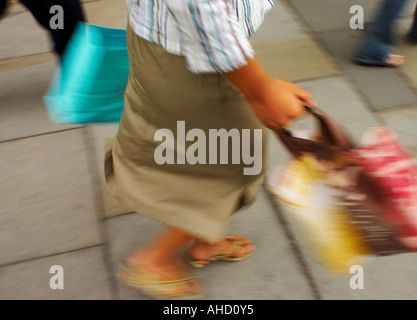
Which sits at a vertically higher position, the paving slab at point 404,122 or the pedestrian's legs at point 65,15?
the pedestrian's legs at point 65,15

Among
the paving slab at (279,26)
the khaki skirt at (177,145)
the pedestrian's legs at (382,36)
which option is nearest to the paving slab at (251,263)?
the khaki skirt at (177,145)

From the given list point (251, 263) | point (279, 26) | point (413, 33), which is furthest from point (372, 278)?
point (279, 26)

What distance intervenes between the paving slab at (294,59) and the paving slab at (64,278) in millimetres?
1576

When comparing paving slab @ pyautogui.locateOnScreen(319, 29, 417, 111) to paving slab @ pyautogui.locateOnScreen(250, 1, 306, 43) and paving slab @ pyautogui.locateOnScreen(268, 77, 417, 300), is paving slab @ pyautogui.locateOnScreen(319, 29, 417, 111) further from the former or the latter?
paving slab @ pyautogui.locateOnScreen(268, 77, 417, 300)

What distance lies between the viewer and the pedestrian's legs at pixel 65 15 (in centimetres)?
282

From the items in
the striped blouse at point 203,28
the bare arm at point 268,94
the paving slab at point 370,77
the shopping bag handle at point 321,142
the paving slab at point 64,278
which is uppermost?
the striped blouse at point 203,28

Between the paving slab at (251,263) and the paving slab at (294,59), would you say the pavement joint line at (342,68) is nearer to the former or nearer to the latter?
the paving slab at (294,59)

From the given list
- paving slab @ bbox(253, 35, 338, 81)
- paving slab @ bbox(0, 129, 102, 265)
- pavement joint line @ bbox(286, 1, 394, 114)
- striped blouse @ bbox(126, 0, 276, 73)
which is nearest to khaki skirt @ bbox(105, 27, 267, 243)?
striped blouse @ bbox(126, 0, 276, 73)

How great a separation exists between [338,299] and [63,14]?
190 cm

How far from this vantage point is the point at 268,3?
1.57 meters

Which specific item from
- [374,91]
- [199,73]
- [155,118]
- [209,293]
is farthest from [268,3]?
[374,91]

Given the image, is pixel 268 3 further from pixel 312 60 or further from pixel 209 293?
pixel 312 60

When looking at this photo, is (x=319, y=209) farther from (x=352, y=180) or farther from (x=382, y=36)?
(x=382, y=36)

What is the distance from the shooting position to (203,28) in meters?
1.33
